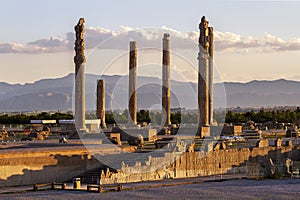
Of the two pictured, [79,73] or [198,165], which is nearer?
[198,165]

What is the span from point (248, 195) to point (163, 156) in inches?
222

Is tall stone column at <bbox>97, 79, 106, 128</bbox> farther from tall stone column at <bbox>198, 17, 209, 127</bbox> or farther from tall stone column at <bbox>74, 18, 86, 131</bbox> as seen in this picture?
tall stone column at <bbox>74, 18, 86, 131</bbox>

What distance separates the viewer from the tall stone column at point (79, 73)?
99.7 feet

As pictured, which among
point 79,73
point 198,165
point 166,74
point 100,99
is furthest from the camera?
point 100,99

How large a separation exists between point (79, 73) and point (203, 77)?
6386 mm

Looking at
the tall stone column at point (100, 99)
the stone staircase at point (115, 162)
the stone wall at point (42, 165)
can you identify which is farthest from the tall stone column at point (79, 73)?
the tall stone column at point (100, 99)

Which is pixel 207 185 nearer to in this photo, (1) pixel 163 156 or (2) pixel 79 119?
(1) pixel 163 156

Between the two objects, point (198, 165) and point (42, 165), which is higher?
point (42, 165)

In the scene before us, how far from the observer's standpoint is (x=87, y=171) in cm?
2148

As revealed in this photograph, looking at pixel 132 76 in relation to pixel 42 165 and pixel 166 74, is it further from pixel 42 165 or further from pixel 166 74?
pixel 42 165

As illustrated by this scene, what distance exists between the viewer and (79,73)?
30422 mm

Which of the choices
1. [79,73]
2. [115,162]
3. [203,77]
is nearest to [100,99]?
[203,77]

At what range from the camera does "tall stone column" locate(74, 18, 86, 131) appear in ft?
99.7

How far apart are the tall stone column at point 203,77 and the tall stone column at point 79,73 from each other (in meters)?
6.03
